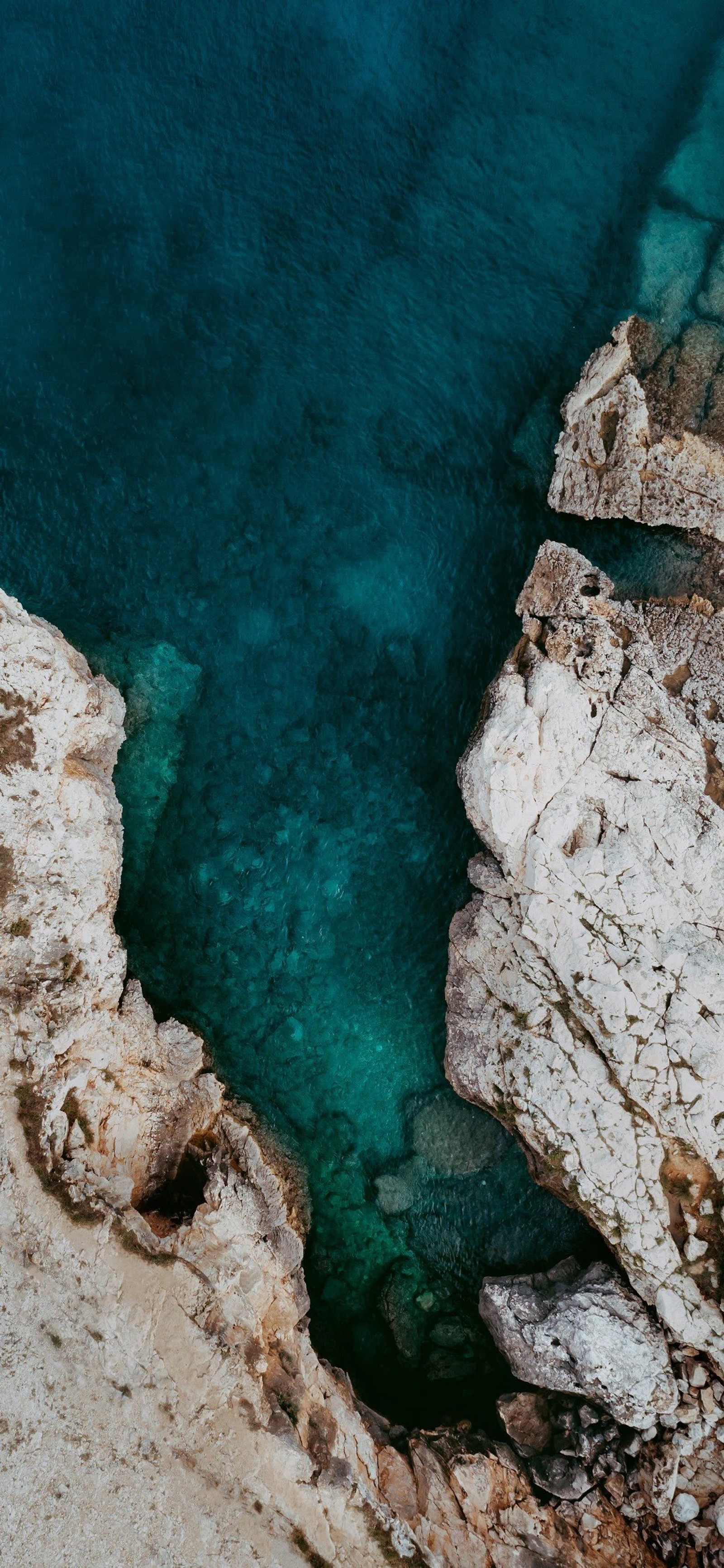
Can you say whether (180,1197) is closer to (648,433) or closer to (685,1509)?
(685,1509)

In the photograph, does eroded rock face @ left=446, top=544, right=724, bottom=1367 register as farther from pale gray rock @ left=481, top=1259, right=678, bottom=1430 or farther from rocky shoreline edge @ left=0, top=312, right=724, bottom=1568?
pale gray rock @ left=481, top=1259, right=678, bottom=1430

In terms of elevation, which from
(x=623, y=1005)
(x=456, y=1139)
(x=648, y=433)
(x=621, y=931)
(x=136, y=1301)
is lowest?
(x=136, y=1301)

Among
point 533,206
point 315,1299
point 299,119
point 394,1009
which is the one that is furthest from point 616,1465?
point 299,119

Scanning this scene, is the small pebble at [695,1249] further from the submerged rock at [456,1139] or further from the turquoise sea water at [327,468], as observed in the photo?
the submerged rock at [456,1139]

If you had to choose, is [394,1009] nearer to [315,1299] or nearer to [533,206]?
[315,1299]

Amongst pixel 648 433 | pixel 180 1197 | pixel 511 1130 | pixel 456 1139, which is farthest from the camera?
pixel 456 1139

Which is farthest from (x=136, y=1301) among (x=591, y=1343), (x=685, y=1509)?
(x=685, y=1509)
